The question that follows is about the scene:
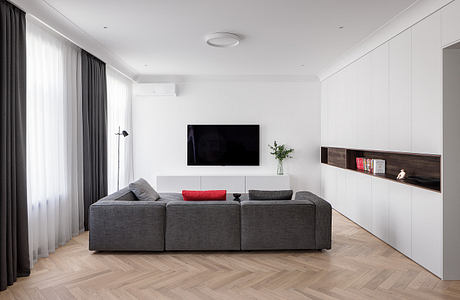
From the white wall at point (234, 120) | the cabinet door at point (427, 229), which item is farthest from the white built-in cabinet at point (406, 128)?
the white wall at point (234, 120)

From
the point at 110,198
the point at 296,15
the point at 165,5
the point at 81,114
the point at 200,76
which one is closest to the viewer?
the point at 165,5

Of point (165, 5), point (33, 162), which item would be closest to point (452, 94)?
point (165, 5)

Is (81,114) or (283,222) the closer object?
(283,222)

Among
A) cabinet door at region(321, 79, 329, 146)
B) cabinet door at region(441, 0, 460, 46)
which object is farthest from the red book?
cabinet door at region(441, 0, 460, 46)

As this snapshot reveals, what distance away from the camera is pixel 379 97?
4238mm

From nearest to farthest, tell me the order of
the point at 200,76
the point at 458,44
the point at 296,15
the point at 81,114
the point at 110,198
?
the point at 458,44 < the point at 296,15 < the point at 110,198 < the point at 81,114 < the point at 200,76

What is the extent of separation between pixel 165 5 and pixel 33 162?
7.36 ft

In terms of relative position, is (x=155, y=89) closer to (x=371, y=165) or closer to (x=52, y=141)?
(x=52, y=141)

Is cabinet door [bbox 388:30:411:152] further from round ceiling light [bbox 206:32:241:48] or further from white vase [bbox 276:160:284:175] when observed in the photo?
white vase [bbox 276:160:284:175]

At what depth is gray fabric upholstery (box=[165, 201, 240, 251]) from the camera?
11.9ft

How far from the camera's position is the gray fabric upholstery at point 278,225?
3617 millimetres

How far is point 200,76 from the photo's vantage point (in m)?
6.90

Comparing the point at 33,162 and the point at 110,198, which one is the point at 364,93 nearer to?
the point at 110,198

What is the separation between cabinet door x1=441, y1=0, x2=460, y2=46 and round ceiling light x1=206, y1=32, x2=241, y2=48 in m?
2.34
